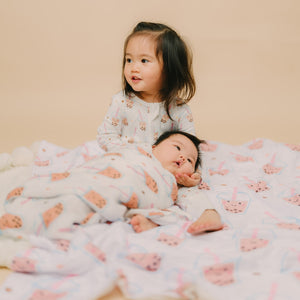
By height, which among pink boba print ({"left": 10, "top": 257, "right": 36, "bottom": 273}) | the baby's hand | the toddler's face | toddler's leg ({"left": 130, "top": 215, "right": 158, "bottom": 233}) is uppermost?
the toddler's face

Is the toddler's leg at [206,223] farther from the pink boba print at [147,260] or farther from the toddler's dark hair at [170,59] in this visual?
the toddler's dark hair at [170,59]

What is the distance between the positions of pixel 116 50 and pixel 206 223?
186cm

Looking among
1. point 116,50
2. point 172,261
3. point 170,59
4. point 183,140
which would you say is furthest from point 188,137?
point 116,50

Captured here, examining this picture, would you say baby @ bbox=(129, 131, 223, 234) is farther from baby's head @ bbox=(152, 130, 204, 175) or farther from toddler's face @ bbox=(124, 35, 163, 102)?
toddler's face @ bbox=(124, 35, 163, 102)

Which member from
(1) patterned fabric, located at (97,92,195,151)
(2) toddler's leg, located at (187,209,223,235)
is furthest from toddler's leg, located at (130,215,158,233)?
(1) patterned fabric, located at (97,92,195,151)

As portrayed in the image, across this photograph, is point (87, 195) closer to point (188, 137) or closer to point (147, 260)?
point (147, 260)

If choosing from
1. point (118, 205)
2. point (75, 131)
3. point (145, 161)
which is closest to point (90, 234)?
point (118, 205)

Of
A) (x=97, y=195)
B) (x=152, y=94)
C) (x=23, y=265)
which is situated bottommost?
(x=23, y=265)

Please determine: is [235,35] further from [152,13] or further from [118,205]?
[118,205]

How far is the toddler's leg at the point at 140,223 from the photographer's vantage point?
154 centimetres

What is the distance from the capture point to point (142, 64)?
2.01 meters

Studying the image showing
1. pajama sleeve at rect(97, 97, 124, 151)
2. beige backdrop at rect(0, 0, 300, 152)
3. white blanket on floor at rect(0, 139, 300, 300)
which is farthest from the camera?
beige backdrop at rect(0, 0, 300, 152)

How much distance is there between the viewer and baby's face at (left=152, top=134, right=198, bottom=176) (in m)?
1.88

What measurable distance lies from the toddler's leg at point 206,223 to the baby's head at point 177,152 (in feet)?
1.04
